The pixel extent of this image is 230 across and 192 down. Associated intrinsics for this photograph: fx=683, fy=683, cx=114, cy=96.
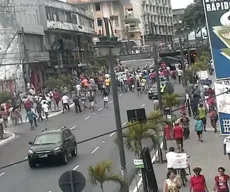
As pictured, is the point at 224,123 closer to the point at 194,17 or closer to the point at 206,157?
the point at 206,157

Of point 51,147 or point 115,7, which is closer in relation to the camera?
point 51,147

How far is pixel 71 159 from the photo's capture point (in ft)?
89.2

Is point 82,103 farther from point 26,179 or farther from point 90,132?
point 26,179

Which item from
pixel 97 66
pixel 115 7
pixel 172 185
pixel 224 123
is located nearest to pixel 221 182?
pixel 172 185

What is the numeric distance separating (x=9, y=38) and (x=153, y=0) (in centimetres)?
8135

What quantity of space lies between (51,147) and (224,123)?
25.6ft

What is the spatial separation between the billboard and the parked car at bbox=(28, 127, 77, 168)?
301 inches

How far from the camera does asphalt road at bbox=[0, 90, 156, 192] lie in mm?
22750

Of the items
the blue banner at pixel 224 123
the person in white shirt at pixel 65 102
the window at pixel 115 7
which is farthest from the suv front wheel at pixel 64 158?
the window at pixel 115 7

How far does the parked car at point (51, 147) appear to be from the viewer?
25391 millimetres

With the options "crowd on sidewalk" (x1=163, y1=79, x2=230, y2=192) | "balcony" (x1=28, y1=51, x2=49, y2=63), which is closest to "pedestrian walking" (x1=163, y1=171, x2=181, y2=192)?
"crowd on sidewalk" (x1=163, y1=79, x2=230, y2=192)

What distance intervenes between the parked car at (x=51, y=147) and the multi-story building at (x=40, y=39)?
1124 inches

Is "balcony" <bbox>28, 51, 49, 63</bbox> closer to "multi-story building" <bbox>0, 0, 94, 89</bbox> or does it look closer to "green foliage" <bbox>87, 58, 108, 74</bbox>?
"multi-story building" <bbox>0, 0, 94, 89</bbox>

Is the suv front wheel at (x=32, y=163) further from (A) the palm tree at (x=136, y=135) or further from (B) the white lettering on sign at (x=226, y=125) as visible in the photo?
(B) the white lettering on sign at (x=226, y=125)
